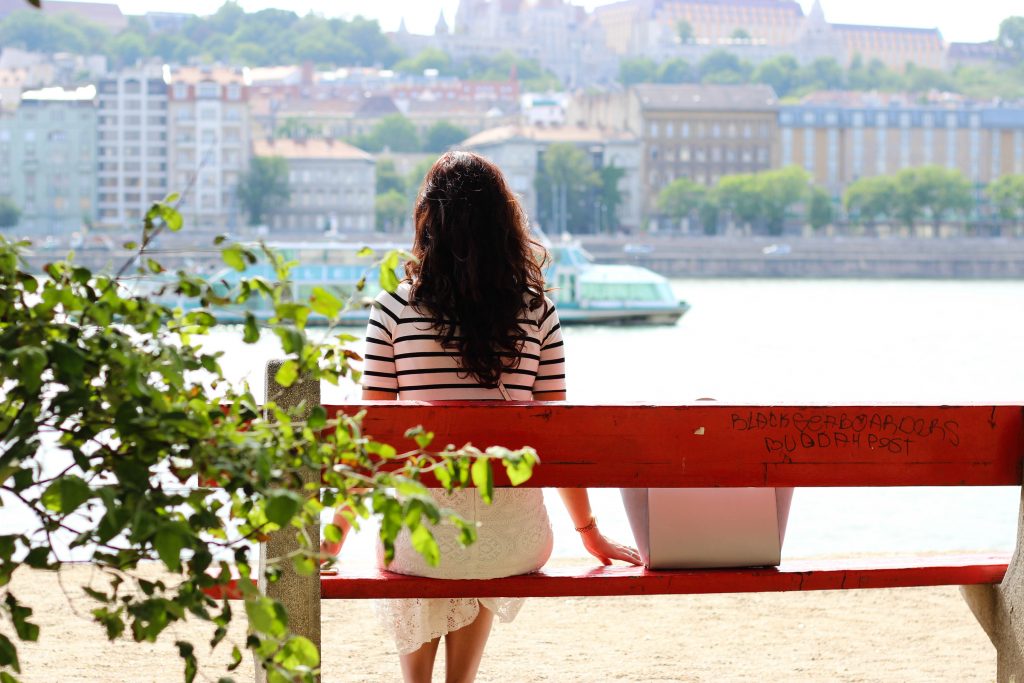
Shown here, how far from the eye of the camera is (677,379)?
1827cm

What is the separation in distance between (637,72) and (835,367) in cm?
5959

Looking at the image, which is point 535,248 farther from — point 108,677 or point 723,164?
point 723,164

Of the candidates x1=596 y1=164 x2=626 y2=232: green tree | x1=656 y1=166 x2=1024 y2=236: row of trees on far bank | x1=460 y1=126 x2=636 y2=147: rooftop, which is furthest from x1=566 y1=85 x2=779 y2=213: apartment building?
x1=656 y1=166 x2=1024 y2=236: row of trees on far bank

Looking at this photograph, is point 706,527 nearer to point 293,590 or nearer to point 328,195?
point 293,590

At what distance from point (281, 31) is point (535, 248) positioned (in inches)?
3309

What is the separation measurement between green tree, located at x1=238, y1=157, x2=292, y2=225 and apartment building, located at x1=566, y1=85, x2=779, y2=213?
40.9 feet

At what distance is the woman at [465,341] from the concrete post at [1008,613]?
0.35 metres

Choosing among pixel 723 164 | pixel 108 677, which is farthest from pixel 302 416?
pixel 723 164

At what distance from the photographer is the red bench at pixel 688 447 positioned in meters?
1.16

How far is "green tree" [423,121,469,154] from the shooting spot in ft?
206

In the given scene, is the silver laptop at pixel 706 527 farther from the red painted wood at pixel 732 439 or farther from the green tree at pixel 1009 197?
the green tree at pixel 1009 197

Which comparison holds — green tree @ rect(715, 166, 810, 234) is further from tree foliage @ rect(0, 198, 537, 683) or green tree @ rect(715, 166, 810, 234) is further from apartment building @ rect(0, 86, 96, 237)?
tree foliage @ rect(0, 198, 537, 683)

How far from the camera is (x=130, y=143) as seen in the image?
2124 inches

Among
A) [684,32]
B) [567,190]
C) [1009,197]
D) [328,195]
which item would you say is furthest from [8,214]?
[684,32]
